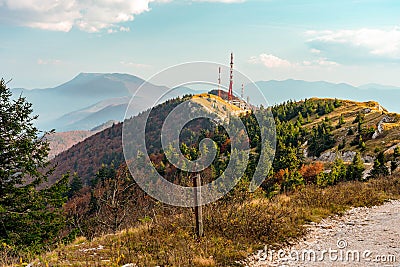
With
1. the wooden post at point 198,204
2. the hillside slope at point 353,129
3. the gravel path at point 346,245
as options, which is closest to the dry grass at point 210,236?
the wooden post at point 198,204

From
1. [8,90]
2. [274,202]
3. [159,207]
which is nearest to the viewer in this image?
[159,207]

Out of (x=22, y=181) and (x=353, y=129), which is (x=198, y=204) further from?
(x=353, y=129)

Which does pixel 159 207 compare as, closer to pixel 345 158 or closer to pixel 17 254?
pixel 17 254

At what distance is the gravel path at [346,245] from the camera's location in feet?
21.6

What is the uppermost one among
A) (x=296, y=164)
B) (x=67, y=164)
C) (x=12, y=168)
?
(x=12, y=168)

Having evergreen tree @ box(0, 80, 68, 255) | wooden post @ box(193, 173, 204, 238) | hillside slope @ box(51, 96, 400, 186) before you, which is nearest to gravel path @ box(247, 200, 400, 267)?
wooden post @ box(193, 173, 204, 238)

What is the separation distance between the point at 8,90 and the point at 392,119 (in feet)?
157

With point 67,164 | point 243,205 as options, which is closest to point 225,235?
point 243,205

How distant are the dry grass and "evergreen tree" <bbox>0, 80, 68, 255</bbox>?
21.0ft

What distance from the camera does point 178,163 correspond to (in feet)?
23.6

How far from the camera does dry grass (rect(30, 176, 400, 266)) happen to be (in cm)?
658

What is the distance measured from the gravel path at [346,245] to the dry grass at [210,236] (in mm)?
393

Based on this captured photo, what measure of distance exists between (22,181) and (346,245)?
12954mm

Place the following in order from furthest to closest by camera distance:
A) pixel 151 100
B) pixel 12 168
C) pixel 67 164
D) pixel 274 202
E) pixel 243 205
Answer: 1. pixel 67 164
2. pixel 12 168
3. pixel 274 202
4. pixel 243 205
5. pixel 151 100
